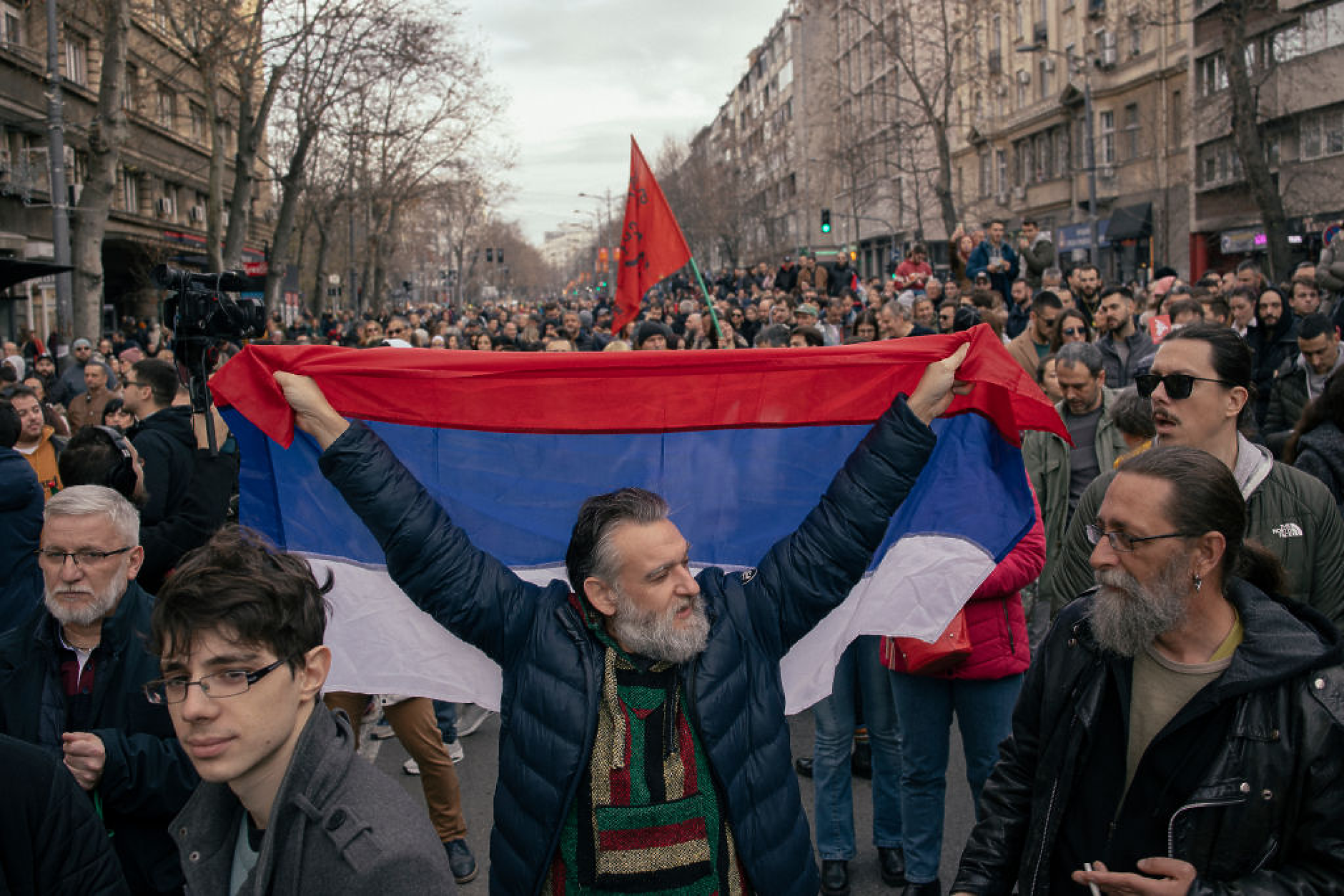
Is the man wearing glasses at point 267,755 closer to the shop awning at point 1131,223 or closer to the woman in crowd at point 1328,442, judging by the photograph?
the woman in crowd at point 1328,442

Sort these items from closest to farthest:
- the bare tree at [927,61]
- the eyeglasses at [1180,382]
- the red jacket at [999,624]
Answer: the eyeglasses at [1180,382]
the red jacket at [999,624]
the bare tree at [927,61]

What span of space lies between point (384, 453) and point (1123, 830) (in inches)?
79.5

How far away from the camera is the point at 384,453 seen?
3180 mm

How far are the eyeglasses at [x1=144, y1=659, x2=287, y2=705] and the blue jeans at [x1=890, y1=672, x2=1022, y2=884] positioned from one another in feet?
9.14

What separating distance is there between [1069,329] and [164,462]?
18.4 feet

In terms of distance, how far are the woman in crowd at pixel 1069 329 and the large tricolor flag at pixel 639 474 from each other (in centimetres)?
460

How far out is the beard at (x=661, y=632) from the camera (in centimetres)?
284

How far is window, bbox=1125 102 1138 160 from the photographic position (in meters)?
40.2

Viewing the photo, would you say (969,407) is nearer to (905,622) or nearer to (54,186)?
(905,622)

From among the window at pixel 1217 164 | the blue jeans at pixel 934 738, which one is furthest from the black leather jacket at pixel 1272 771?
the window at pixel 1217 164

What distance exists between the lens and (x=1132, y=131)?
40.5 m

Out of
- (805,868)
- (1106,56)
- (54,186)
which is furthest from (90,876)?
(1106,56)

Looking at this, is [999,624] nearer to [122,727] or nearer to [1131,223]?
[122,727]

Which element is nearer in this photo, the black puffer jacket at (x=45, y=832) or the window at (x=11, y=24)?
the black puffer jacket at (x=45, y=832)
